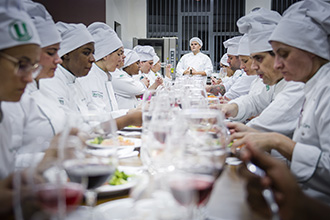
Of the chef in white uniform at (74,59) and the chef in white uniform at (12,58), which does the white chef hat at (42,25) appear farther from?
the chef in white uniform at (12,58)

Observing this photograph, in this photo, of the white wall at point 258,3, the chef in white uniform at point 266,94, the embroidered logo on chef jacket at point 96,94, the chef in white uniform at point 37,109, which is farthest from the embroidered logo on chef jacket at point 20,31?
the white wall at point 258,3

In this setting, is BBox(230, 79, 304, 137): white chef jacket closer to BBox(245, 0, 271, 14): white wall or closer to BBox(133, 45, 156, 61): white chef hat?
BBox(133, 45, 156, 61): white chef hat

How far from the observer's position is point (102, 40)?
3920 millimetres

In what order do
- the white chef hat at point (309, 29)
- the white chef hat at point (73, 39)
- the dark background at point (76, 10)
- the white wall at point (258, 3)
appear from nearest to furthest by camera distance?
the white chef hat at point (309, 29) < the white chef hat at point (73, 39) < the dark background at point (76, 10) < the white wall at point (258, 3)

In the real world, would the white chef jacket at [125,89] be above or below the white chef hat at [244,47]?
below

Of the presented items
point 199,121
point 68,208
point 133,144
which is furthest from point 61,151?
point 133,144

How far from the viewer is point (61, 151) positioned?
85 centimetres

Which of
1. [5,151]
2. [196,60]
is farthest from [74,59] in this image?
[196,60]

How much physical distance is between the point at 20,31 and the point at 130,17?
9599 mm

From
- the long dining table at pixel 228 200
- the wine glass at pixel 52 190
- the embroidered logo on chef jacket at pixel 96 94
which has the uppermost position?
the wine glass at pixel 52 190

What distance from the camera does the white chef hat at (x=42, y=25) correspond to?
2.18 m

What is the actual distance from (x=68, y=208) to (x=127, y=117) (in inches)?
58.2

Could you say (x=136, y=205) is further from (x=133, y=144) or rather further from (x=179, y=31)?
(x=179, y=31)

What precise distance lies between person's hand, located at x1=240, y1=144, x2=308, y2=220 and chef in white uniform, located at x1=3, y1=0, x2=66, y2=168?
92cm
